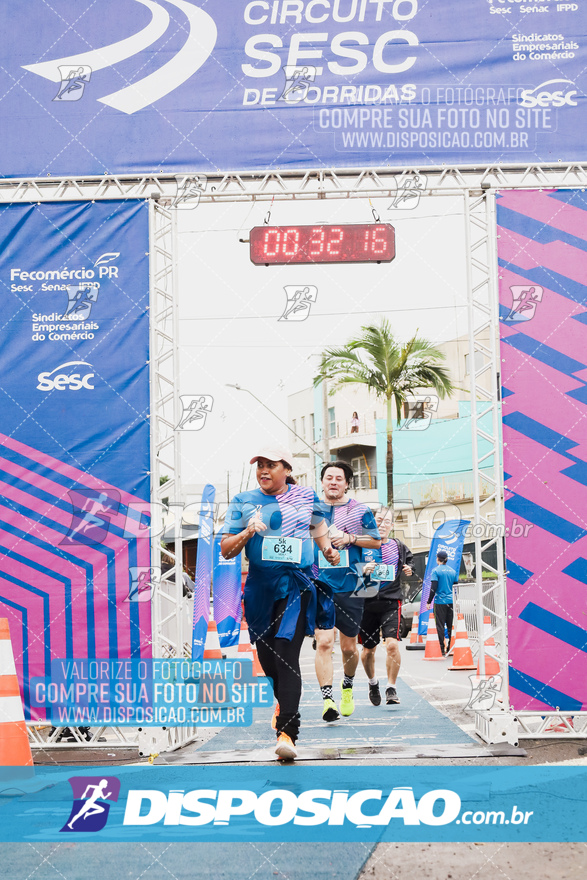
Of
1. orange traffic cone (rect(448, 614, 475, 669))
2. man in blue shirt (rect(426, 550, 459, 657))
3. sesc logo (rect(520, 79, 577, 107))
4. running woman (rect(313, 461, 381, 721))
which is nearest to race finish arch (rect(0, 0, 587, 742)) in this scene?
sesc logo (rect(520, 79, 577, 107))

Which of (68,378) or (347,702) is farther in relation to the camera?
(347,702)

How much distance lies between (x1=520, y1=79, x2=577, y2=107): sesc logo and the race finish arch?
16 millimetres

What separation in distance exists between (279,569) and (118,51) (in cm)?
473

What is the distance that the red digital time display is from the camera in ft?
25.2

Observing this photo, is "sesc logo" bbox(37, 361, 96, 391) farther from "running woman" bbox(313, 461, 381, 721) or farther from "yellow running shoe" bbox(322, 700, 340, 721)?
"yellow running shoe" bbox(322, 700, 340, 721)

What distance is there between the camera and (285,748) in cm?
613

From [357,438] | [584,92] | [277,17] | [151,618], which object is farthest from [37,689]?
[357,438]

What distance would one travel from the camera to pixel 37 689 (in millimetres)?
7621

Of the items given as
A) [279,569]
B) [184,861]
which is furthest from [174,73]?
[184,861]

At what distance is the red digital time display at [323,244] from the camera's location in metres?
7.68

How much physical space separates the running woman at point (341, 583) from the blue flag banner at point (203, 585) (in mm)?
3245

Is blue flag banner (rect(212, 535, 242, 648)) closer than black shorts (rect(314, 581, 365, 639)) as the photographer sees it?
No

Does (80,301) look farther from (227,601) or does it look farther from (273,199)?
(227,601)

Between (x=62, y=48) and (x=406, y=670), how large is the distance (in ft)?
30.1
